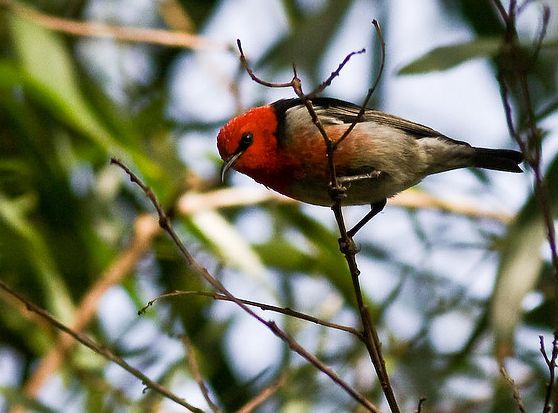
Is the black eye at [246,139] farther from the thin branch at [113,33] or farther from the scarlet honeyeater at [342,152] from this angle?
the thin branch at [113,33]

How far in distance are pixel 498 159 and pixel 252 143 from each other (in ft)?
3.18

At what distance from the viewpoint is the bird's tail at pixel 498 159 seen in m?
4.06

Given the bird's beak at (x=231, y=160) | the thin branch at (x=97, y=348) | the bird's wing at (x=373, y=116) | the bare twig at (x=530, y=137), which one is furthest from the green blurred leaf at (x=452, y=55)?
the thin branch at (x=97, y=348)

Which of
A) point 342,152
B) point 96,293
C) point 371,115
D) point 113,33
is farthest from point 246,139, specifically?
point 113,33

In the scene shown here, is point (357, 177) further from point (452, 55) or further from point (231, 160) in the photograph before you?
point (452, 55)

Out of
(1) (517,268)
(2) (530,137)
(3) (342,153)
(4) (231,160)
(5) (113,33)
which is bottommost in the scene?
(2) (530,137)

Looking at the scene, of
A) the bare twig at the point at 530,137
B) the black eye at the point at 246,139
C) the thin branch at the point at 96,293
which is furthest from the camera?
the thin branch at the point at 96,293

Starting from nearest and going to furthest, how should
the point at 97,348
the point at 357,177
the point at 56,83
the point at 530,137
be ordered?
the point at 530,137
the point at 97,348
the point at 357,177
the point at 56,83

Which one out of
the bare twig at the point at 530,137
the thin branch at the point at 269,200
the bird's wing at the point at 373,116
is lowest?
the bare twig at the point at 530,137

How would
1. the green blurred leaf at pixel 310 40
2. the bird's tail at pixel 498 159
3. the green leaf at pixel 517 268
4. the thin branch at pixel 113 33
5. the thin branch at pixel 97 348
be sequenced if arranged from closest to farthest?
the thin branch at pixel 97 348, the green leaf at pixel 517 268, the bird's tail at pixel 498 159, the green blurred leaf at pixel 310 40, the thin branch at pixel 113 33

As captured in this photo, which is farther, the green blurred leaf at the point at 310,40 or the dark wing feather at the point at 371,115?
the green blurred leaf at the point at 310,40

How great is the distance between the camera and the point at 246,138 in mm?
3949

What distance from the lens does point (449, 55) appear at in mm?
4086

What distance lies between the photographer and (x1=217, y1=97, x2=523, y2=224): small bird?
3.75 m
